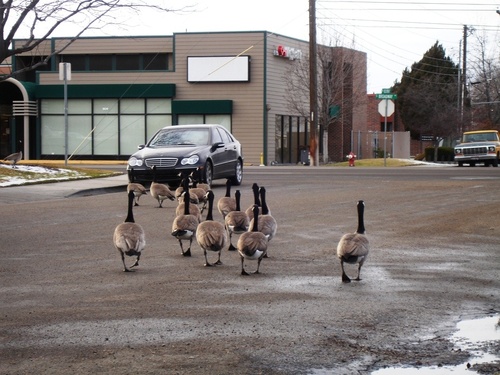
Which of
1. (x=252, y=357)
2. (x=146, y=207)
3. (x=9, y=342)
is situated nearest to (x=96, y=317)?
(x=9, y=342)

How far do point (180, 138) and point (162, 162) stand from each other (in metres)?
2.14

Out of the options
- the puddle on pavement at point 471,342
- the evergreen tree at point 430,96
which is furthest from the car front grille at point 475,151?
the puddle on pavement at point 471,342

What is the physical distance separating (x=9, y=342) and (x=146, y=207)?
1185 centimetres

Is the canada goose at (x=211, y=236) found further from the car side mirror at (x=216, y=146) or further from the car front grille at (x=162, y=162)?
the car side mirror at (x=216, y=146)

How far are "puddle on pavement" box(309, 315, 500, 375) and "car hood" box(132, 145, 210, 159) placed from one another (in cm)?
1557

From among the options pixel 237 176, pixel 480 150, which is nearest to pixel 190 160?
pixel 237 176

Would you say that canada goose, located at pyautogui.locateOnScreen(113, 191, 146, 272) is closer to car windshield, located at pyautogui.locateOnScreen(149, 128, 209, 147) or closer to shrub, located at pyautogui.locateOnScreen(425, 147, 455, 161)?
car windshield, located at pyautogui.locateOnScreen(149, 128, 209, 147)

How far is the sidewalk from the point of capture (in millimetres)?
20891

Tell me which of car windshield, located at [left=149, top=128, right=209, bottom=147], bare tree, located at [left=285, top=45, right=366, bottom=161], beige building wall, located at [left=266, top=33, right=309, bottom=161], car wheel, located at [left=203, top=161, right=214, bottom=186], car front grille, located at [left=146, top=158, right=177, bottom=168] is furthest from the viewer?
bare tree, located at [left=285, top=45, right=366, bottom=161]

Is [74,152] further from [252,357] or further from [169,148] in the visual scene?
[252,357]

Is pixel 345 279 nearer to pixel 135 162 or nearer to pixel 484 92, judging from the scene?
pixel 135 162

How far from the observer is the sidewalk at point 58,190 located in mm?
20891

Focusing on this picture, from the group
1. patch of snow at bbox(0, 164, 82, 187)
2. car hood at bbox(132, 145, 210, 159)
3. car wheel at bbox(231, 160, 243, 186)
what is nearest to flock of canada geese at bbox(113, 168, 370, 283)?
car hood at bbox(132, 145, 210, 159)

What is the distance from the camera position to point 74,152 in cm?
5444
